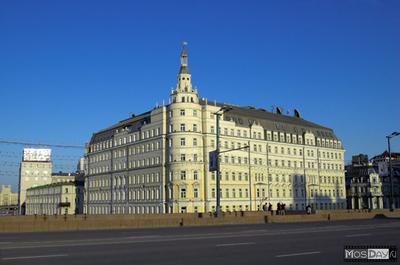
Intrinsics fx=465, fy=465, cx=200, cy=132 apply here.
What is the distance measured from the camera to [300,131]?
114812 millimetres

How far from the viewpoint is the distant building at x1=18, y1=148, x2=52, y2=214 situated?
18338cm

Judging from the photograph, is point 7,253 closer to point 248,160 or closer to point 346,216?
point 346,216

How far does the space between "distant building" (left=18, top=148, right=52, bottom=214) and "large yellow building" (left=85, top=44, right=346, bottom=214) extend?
65190mm

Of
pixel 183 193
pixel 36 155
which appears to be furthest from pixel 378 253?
pixel 36 155

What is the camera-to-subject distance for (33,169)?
185125 millimetres

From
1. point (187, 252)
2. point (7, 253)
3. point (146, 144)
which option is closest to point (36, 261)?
point (7, 253)

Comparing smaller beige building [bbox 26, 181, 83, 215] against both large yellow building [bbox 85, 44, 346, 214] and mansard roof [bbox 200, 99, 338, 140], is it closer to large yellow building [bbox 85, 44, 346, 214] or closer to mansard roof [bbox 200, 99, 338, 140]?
large yellow building [bbox 85, 44, 346, 214]

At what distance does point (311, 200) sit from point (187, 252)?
99.2m

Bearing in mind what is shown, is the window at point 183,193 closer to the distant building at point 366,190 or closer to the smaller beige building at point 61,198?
the smaller beige building at point 61,198

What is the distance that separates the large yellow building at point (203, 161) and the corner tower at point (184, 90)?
0.20m

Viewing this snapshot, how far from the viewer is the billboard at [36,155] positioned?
601ft

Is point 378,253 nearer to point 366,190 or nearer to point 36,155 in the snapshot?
point 366,190

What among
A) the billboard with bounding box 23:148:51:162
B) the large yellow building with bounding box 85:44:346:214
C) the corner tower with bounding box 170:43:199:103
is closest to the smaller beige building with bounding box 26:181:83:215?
the large yellow building with bounding box 85:44:346:214

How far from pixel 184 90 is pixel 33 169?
115331 mm
